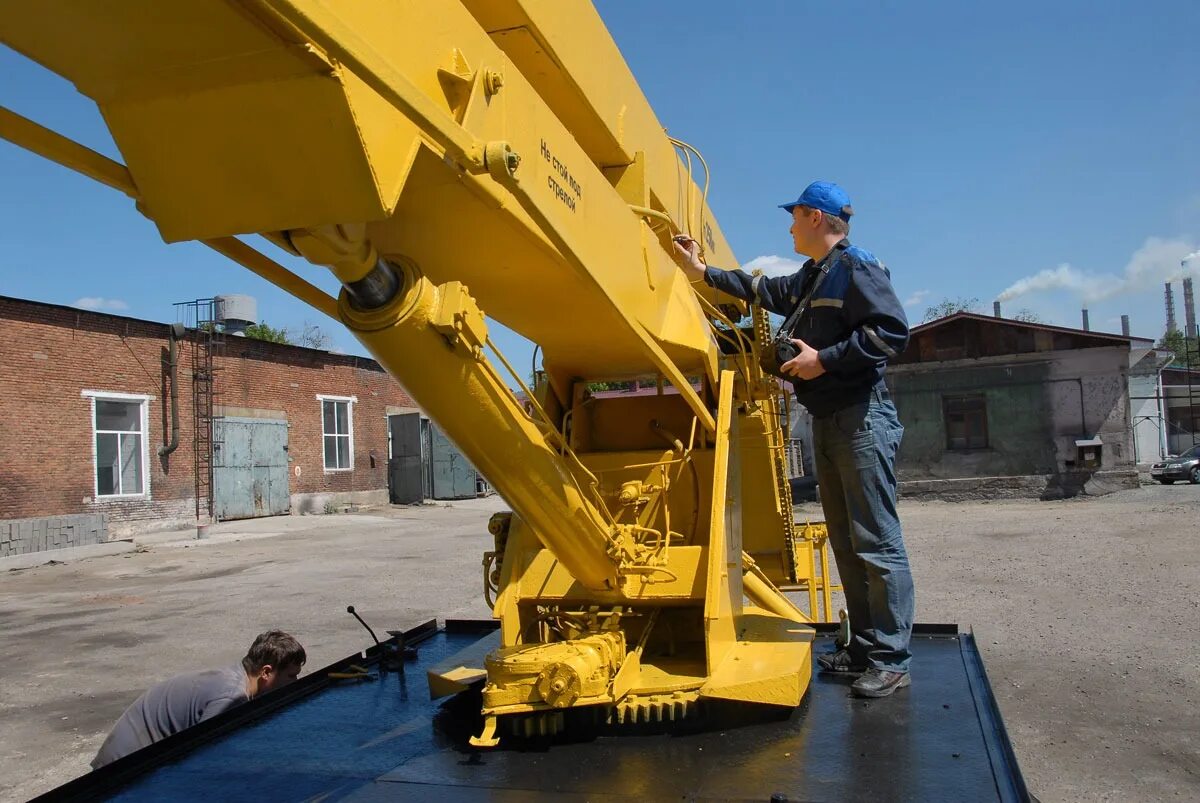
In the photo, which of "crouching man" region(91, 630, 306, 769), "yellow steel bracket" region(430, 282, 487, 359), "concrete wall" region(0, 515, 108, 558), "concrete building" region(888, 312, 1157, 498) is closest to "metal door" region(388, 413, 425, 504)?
"concrete wall" region(0, 515, 108, 558)

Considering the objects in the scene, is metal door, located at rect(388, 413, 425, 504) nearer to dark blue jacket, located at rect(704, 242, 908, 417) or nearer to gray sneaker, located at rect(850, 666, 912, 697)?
dark blue jacket, located at rect(704, 242, 908, 417)

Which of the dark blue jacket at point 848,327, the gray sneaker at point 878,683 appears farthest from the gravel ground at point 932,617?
the dark blue jacket at point 848,327

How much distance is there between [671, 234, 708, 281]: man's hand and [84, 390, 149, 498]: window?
18.3 metres

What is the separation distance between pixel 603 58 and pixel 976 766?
8.76 feet

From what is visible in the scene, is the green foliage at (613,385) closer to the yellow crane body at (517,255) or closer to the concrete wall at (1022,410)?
the yellow crane body at (517,255)

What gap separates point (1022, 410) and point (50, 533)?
2149 centimetres

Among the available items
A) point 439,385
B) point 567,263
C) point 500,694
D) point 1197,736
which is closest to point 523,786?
point 500,694

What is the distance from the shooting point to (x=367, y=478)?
87.1 ft

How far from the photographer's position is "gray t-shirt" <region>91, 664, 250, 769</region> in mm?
3658

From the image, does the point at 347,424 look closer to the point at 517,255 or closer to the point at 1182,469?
the point at 1182,469

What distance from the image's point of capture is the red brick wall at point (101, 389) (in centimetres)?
1695

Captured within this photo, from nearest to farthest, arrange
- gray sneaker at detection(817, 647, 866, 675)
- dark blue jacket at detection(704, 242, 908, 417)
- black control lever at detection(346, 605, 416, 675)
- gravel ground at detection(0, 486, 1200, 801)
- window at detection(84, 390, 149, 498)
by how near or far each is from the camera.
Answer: dark blue jacket at detection(704, 242, 908, 417) < gray sneaker at detection(817, 647, 866, 675) < black control lever at detection(346, 605, 416, 675) < gravel ground at detection(0, 486, 1200, 801) < window at detection(84, 390, 149, 498)

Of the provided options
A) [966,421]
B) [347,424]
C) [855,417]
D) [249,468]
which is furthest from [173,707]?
[347,424]

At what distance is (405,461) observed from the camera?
91.4 feet
